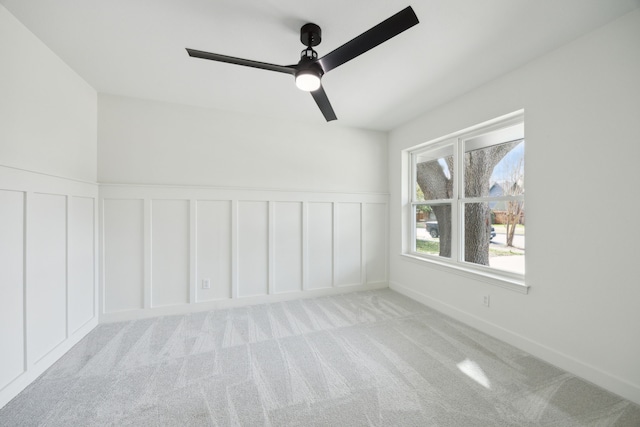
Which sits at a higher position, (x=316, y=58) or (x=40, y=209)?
(x=316, y=58)

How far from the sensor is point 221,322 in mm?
2611

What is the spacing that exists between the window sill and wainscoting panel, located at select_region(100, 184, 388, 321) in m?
0.82

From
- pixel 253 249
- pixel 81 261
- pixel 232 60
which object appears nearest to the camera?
pixel 232 60

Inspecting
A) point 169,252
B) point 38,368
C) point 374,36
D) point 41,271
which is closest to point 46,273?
point 41,271

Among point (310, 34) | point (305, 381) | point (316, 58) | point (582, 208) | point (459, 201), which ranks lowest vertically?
point (305, 381)

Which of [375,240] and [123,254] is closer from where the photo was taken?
[123,254]

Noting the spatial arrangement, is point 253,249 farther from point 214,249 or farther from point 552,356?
point 552,356

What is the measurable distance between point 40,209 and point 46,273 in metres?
0.50

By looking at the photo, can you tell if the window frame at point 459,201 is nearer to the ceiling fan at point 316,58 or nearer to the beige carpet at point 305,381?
the beige carpet at point 305,381

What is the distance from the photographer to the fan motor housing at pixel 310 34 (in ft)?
5.35

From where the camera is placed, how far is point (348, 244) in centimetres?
361

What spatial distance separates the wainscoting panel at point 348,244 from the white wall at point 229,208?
15 millimetres

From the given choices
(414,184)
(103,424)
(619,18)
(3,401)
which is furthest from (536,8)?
(3,401)

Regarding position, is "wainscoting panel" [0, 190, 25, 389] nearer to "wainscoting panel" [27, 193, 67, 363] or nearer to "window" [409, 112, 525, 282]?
"wainscoting panel" [27, 193, 67, 363]
